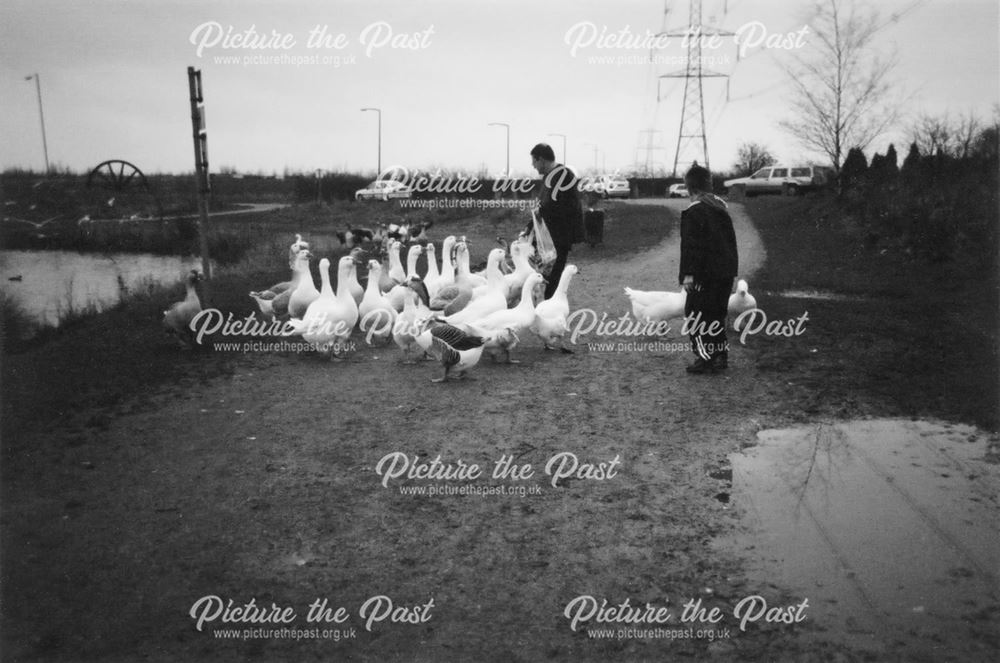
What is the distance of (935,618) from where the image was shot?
3494 mm

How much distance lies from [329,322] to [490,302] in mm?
1908

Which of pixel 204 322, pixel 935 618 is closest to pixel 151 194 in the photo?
pixel 204 322

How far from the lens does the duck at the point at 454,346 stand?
Result: 7.47m

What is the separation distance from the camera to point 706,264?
7363mm

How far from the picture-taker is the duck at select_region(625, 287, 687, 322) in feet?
29.7

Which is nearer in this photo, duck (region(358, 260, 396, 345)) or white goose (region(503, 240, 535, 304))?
duck (region(358, 260, 396, 345))

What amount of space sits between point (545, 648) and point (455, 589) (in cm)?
64

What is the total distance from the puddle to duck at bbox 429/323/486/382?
118 inches

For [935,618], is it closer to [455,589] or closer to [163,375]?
[455,589]

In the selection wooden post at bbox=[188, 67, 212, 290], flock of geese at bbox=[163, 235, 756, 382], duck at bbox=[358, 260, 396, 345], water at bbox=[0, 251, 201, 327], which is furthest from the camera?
water at bbox=[0, 251, 201, 327]

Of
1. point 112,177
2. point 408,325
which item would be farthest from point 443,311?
point 112,177

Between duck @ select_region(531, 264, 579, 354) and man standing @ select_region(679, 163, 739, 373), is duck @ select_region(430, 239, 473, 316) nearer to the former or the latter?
duck @ select_region(531, 264, 579, 354)

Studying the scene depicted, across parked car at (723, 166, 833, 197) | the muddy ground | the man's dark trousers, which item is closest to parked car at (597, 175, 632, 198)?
parked car at (723, 166, 833, 197)

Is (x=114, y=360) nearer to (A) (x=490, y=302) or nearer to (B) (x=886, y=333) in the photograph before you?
(A) (x=490, y=302)
